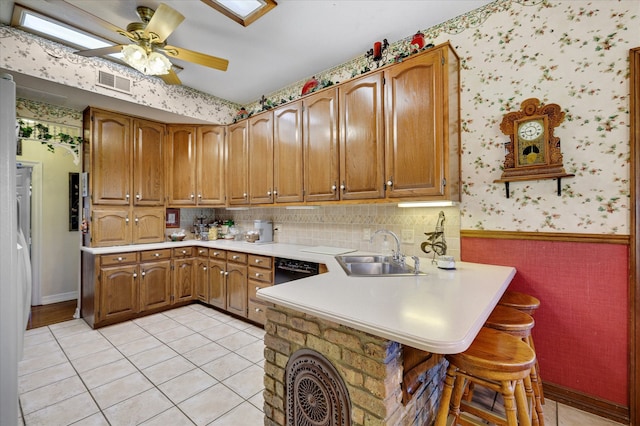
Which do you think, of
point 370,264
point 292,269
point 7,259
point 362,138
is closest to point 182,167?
point 292,269

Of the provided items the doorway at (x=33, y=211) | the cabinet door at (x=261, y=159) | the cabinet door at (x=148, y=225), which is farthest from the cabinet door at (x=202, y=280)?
the doorway at (x=33, y=211)

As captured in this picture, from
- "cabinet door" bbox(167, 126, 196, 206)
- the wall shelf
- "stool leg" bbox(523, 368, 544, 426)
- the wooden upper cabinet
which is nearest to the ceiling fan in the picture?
the wooden upper cabinet

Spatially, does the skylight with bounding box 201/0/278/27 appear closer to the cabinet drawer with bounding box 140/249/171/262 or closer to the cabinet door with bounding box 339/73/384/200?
the cabinet door with bounding box 339/73/384/200

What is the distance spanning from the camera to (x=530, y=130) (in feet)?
6.31

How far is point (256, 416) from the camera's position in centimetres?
173

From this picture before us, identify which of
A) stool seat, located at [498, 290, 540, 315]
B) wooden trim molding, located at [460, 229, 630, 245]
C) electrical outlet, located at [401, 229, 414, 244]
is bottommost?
stool seat, located at [498, 290, 540, 315]

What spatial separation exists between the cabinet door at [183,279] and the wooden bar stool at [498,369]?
3347 millimetres

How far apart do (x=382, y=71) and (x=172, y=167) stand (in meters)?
3.04

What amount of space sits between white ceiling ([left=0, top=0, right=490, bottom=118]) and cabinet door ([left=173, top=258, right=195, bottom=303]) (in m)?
2.16

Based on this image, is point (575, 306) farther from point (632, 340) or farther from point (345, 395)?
point (345, 395)

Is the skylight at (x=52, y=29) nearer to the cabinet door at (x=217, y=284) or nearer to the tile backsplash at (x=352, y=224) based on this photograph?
the tile backsplash at (x=352, y=224)

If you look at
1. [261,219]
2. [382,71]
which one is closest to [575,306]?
[382,71]

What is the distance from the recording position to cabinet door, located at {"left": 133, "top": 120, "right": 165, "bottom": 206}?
3.52 meters

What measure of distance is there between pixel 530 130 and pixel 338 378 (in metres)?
2.02
